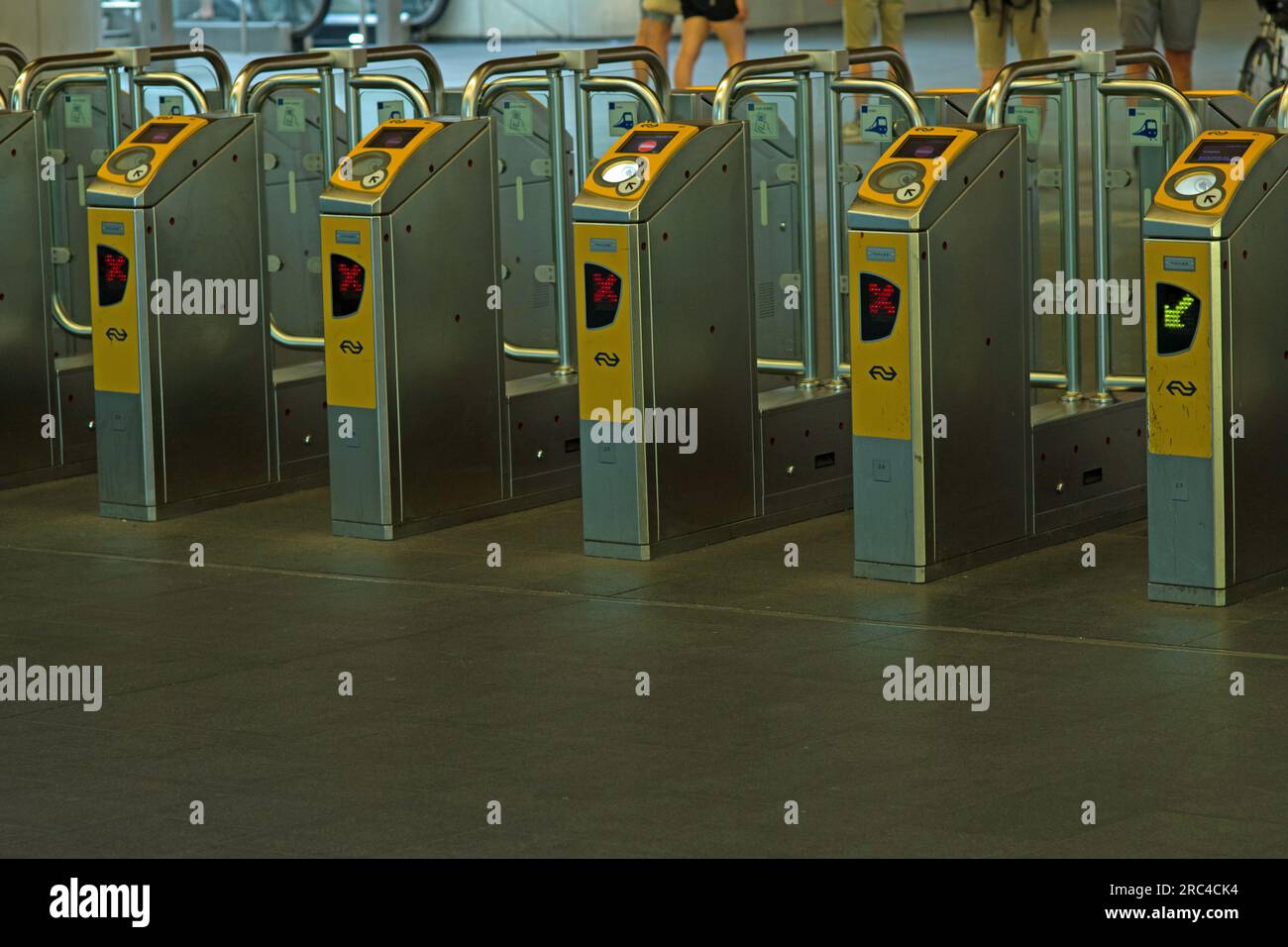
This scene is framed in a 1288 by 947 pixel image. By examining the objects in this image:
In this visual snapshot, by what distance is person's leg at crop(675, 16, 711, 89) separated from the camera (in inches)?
514

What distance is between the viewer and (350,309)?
6.84 meters

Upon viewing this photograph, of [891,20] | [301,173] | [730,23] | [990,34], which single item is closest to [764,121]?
[301,173]

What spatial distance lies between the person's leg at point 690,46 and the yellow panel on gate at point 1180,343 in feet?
24.6

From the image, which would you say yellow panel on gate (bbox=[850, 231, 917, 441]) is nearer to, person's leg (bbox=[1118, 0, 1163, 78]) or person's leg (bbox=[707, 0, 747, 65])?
person's leg (bbox=[1118, 0, 1163, 78])

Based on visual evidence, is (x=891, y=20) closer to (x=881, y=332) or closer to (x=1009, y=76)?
(x=1009, y=76)

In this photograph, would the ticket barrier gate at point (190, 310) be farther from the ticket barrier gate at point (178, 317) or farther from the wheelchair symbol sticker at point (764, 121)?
the wheelchair symbol sticker at point (764, 121)

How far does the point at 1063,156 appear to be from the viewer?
22.1ft

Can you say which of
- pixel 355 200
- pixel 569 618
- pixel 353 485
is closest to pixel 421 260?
pixel 355 200

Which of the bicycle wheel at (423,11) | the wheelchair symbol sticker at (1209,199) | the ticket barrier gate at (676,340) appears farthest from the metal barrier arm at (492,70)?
the bicycle wheel at (423,11)

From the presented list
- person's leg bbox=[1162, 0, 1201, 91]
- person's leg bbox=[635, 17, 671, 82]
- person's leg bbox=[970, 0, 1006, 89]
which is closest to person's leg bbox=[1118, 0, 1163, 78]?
person's leg bbox=[1162, 0, 1201, 91]

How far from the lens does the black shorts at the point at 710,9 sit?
1342 centimetres

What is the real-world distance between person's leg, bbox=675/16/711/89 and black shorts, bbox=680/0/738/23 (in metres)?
0.03
